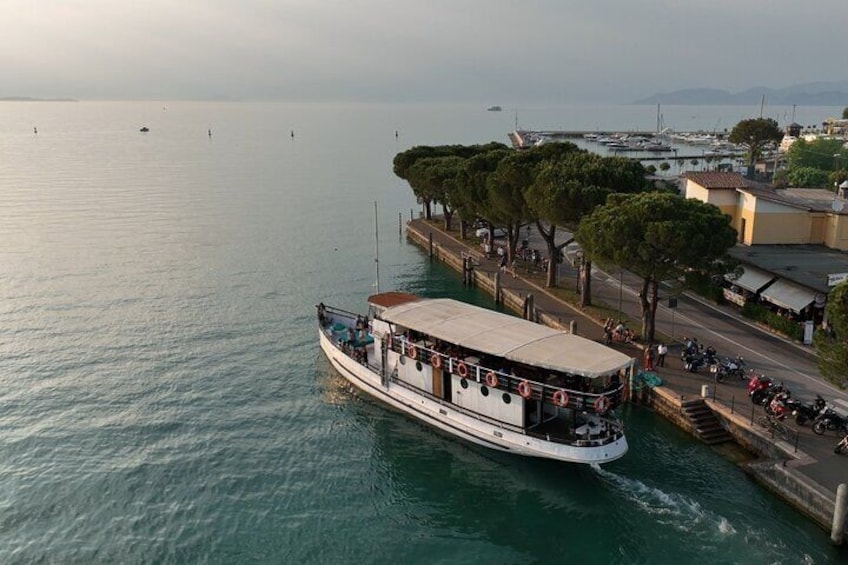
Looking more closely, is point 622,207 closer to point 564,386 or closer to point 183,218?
point 564,386

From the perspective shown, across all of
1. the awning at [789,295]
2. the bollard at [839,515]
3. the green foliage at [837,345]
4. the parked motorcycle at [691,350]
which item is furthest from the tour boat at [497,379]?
the awning at [789,295]

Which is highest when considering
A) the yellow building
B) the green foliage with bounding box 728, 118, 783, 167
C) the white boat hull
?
the green foliage with bounding box 728, 118, 783, 167

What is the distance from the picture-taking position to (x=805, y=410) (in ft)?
104

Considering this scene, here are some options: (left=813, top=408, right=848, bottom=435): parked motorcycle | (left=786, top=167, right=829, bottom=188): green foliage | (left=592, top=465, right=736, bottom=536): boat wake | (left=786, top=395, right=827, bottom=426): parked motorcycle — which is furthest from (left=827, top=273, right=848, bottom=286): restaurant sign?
(left=786, top=167, right=829, bottom=188): green foliage

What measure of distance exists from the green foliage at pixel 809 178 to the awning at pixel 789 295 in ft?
186

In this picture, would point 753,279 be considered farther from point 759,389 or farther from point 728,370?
point 759,389

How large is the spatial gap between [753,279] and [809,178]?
5776 cm

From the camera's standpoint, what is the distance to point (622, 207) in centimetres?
4112

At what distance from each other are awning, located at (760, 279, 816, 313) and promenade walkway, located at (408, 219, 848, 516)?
220 centimetres

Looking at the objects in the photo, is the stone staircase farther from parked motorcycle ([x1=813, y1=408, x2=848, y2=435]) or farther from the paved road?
parked motorcycle ([x1=813, y1=408, x2=848, y2=435])

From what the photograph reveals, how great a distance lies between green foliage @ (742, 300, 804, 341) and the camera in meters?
41.3

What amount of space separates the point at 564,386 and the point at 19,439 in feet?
95.0

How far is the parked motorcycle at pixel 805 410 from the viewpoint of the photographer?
31.5 m

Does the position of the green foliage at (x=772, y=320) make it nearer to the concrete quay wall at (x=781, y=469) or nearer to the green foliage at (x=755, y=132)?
the concrete quay wall at (x=781, y=469)
